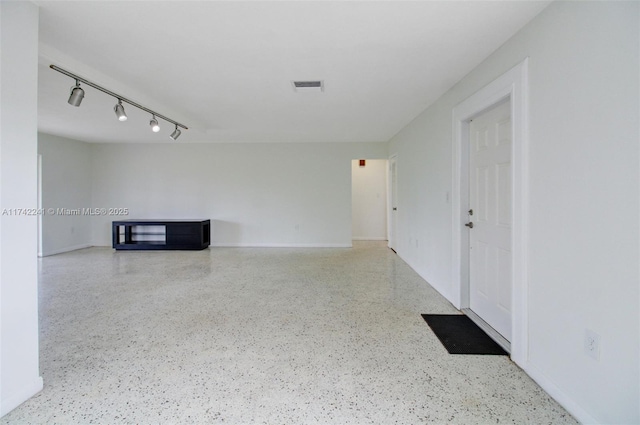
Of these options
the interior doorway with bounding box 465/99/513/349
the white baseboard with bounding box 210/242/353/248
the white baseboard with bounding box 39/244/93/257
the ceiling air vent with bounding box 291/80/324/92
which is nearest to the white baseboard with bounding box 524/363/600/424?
the interior doorway with bounding box 465/99/513/349

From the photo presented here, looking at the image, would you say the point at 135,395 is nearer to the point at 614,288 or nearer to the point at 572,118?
the point at 614,288

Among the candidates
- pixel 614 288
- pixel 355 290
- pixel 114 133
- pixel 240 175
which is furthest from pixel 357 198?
pixel 614 288

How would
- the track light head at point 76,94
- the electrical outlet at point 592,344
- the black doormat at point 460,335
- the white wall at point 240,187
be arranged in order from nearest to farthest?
the electrical outlet at point 592,344 → the black doormat at point 460,335 → the track light head at point 76,94 → the white wall at point 240,187

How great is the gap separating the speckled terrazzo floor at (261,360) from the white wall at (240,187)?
2825mm

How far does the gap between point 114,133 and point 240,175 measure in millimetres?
2472

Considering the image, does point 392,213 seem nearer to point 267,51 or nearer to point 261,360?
point 267,51

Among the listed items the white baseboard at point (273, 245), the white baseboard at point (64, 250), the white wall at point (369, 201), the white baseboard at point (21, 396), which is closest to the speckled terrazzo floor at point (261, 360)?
the white baseboard at point (21, 396)

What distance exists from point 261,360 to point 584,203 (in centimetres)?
215

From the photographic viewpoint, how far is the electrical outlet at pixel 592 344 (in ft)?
4.74

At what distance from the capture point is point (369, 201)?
786 cm

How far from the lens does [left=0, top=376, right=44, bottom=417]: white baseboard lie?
158 cm

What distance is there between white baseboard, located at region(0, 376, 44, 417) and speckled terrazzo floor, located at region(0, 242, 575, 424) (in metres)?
0.05

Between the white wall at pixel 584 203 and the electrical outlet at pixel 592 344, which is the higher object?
the white wall at pixel 584 203

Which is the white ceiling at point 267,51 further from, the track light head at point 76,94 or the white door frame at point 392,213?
the white door frame at point 392,213
